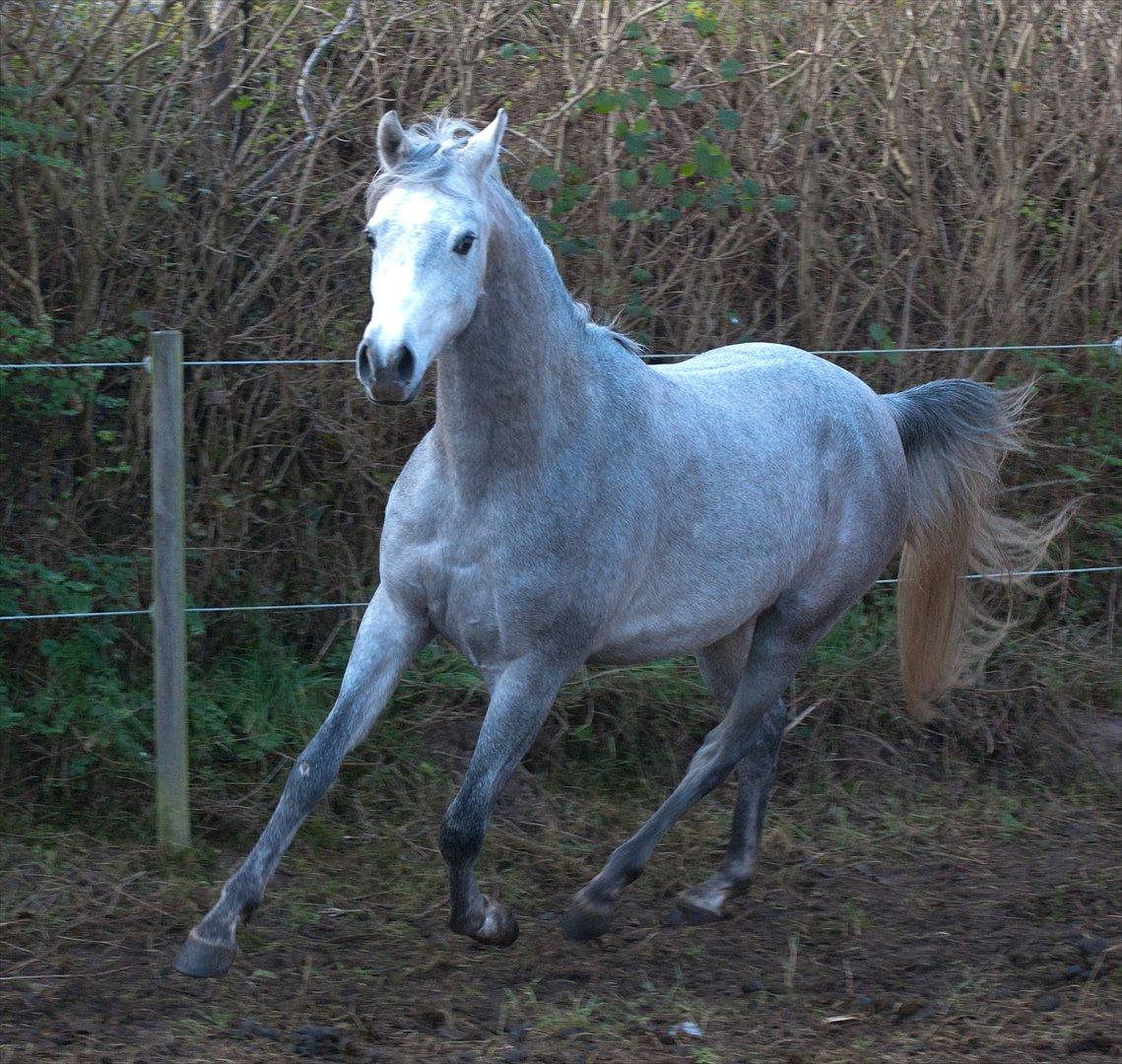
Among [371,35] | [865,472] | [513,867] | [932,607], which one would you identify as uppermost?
[371,35]

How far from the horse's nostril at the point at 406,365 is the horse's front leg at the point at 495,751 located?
957 millimetres

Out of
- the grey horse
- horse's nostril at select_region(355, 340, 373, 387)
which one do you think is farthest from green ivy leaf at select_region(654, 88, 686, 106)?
horse's nostril at select_region(355, 340, 373, 387)

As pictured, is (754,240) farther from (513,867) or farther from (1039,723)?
(513,867)

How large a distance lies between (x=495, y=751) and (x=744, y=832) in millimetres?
1159

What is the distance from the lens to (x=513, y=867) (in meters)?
4.34

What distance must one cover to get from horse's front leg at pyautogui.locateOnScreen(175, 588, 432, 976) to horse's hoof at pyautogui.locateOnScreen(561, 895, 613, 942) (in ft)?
2.63

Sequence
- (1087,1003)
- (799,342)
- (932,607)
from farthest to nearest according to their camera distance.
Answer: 1. (799,342)
2. (932,607)
3. (1087,1003)

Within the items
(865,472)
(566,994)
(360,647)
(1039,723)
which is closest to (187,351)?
(360,647)

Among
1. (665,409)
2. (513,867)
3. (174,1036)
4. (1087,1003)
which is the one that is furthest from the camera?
(513,867)

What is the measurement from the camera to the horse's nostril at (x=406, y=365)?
106 inches

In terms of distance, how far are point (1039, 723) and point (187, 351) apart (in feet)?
12.0

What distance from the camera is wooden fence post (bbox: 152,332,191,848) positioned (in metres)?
4.18

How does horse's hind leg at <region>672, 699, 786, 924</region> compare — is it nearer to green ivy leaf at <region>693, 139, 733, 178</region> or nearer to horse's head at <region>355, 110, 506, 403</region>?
horse's head at <region>355, 110, 506, 403</region>

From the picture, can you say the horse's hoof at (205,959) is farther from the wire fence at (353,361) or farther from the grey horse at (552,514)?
the wire fence at (353,361)
